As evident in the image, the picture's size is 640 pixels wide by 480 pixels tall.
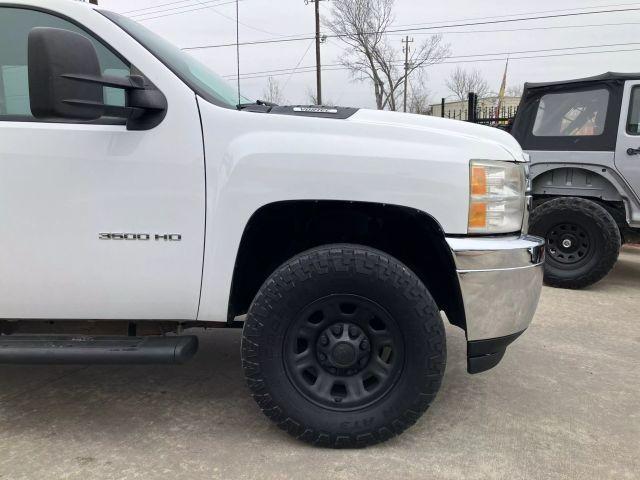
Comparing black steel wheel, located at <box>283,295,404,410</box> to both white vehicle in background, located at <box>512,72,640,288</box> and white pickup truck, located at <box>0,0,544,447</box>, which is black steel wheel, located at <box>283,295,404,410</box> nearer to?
white pickup truck, located at <box>0,0,544,447</box>

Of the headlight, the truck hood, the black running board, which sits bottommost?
the black running board

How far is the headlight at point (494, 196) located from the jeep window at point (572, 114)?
12.9 feet

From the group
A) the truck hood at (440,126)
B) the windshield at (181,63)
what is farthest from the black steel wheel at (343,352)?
the windshield at (181,63)

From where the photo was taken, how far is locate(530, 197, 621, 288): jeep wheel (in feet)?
18.3

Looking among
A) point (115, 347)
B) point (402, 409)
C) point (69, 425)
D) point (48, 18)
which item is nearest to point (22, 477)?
point (69, 425)

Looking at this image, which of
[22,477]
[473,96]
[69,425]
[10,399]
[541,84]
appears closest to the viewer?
[22,477]

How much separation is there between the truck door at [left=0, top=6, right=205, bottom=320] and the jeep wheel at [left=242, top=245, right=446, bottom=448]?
44cm

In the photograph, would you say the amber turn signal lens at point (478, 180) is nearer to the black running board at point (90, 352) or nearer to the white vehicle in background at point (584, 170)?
the black running board at point (90, 352)

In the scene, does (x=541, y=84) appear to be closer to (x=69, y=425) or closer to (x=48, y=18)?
(x=48, y=18)

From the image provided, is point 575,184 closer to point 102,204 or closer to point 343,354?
point 343,354

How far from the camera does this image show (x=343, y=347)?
246 cm

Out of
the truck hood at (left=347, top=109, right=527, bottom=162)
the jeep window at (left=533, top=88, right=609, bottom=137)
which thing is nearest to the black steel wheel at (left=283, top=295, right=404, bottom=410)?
the truck hood at (left=347, top=109, right=527, bottom=162)

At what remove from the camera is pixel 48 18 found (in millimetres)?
2451

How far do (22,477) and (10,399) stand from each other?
896 millimetres
